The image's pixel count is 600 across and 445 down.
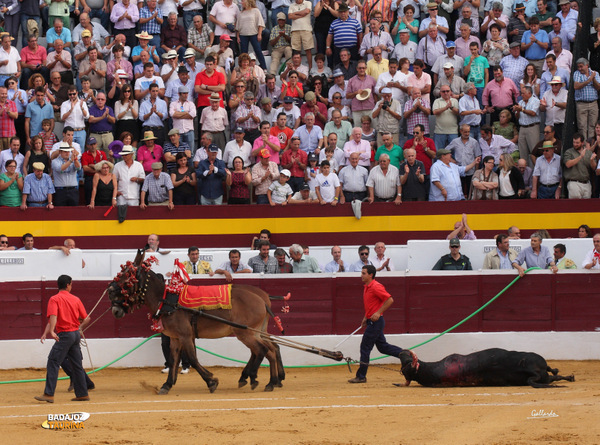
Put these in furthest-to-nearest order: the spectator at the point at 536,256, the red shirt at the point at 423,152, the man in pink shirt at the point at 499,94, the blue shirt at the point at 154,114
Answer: the man in pink shirt at the point at 499,94 → the blue shirt at the point at 154,114 → the red shirt at the point at 423,152 → the spectator at the point at 536,256

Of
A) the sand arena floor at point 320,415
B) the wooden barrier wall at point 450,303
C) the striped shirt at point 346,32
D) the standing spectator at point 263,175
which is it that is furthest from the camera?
the striped shirt at point 346,32

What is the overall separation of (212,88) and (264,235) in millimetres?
3493

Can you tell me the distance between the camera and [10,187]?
19.2m

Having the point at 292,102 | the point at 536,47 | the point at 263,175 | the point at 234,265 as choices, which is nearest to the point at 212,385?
the point at 234,265

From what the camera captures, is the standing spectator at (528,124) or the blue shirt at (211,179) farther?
the standing spectator at (528,124)

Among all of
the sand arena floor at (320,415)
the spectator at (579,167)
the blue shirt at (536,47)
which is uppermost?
the blue shirt at (536,47)

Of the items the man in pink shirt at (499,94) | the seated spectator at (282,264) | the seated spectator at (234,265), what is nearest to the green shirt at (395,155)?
the man in pink shirt at (499,94)

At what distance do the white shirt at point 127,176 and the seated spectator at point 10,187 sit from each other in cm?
169

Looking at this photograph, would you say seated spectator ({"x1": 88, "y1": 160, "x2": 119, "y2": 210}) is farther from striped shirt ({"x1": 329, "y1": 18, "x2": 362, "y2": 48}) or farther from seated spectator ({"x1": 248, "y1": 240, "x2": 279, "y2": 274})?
striped shirt ({"x1": 329, "y1": 18, "x2": 362, "y2": 48})

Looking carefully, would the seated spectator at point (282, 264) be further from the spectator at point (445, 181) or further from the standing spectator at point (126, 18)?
Answer: the standing spectator at point (126, 18)

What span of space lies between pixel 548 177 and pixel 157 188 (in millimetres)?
7003

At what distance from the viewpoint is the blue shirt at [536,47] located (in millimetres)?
21391

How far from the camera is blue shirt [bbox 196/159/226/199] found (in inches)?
762

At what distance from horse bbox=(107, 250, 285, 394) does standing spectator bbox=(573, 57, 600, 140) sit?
27.5 feet
